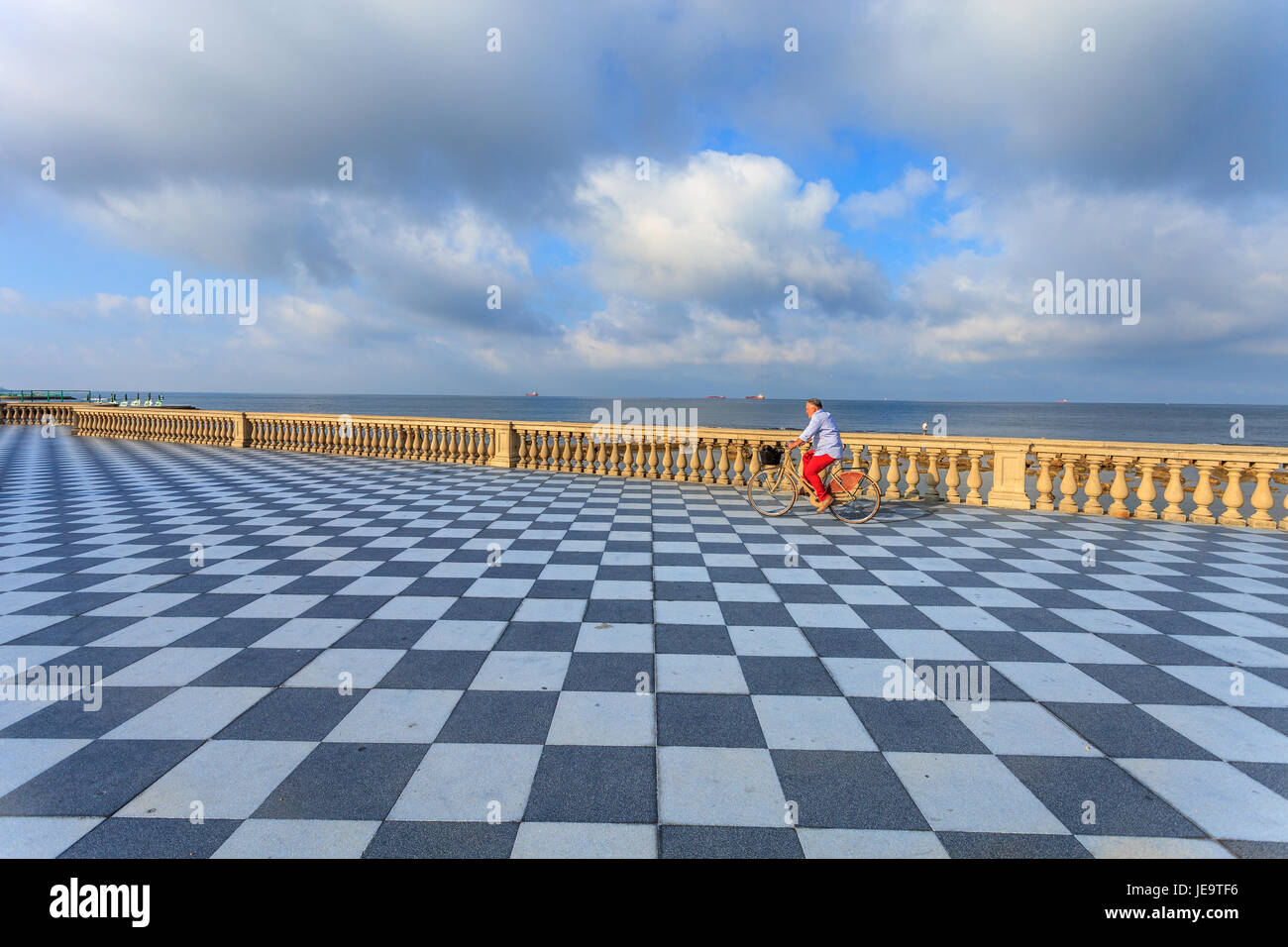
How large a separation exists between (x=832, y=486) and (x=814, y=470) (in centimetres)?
48

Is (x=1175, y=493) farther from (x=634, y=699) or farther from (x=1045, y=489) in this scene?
(x=634, y=699)

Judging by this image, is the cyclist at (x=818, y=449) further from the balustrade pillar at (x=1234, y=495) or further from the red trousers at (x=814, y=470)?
the balustrade pillar at (x=1234, y=495)

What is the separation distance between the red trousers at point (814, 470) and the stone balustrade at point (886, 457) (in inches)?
30.8

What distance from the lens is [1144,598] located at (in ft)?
14.9

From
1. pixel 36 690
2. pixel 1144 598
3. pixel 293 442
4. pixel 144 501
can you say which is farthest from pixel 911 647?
pixel 293 442

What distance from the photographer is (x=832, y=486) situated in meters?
7.90

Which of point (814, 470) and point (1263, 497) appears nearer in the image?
point (1263, 497)

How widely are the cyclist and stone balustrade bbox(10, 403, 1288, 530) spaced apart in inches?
33.8

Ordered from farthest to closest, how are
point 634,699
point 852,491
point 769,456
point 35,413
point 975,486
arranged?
point 35,413 < point 975,486 < point 769,456 < point 852,491 < point 634,699

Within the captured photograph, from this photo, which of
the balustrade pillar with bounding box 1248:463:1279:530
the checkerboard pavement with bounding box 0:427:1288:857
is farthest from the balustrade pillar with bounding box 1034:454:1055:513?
the checkerboard pavement with bounding box 0:427:1288:857

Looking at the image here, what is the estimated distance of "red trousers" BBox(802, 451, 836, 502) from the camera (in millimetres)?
7548

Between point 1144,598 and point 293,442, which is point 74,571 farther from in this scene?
point 293,442

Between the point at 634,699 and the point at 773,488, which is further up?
the point at 773,488

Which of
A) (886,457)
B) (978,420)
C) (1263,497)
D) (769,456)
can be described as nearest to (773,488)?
(769,456)
